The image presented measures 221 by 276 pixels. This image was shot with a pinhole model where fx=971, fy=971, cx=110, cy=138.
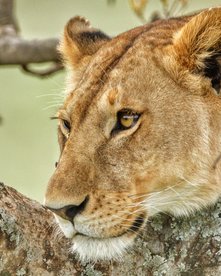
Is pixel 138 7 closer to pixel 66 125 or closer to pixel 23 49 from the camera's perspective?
pixel 23 49

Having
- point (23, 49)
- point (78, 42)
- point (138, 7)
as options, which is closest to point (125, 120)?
point (78, 42)

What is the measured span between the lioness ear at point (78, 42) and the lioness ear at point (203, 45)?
1.96ft

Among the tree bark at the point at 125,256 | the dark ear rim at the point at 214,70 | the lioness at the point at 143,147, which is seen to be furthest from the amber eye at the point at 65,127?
the dark ear rim at the point at 214,70

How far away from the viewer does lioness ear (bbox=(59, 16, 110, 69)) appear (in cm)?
386

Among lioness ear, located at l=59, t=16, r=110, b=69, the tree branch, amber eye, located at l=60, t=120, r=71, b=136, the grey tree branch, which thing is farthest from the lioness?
the tree branch

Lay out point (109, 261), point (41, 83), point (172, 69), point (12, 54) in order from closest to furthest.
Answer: point (109, 261) → point (172, 69) → point (12, 54) → point (41, 83)

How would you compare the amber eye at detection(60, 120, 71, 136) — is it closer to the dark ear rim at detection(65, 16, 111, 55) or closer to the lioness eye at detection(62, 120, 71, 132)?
the lioness eye at detection(62, 120, 71, 132)

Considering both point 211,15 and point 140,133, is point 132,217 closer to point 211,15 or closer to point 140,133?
point 140,133

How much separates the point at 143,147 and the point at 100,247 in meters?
0.36

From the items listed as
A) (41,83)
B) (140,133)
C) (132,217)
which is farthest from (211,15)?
(41,83)

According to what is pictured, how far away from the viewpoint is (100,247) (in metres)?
3.17

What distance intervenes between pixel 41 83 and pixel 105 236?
6.73 meters

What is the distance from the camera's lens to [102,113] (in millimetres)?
3285

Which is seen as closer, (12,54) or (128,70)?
(128,70)
